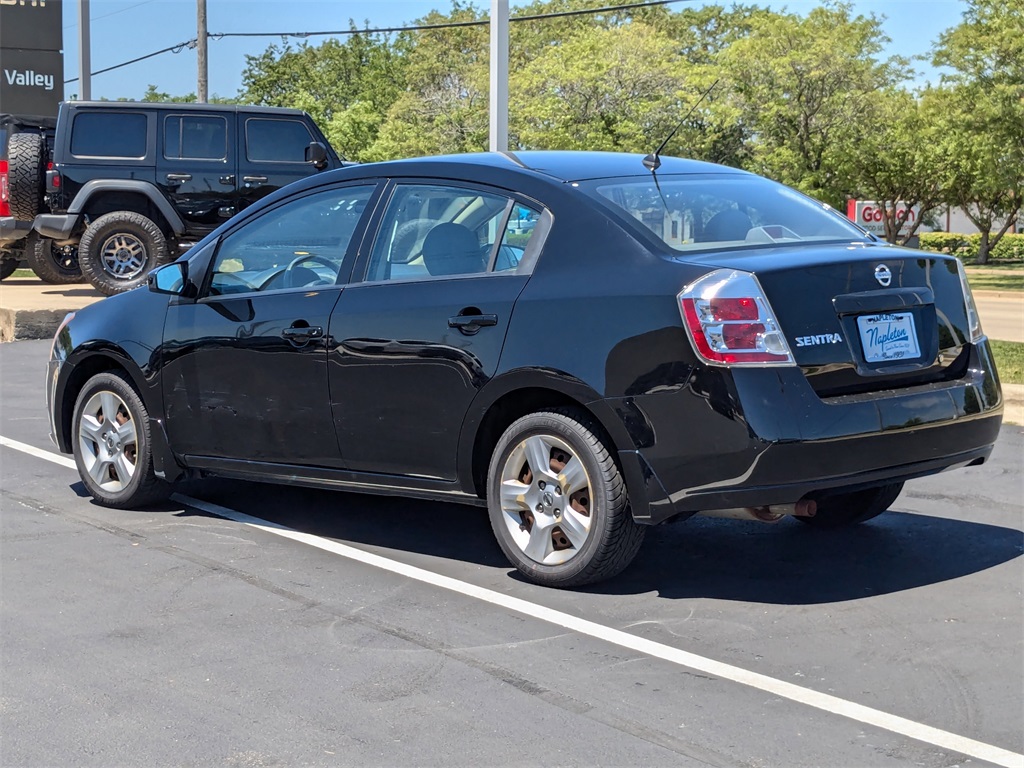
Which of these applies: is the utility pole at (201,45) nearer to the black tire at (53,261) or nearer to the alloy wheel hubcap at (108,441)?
the black tire at (53,261)

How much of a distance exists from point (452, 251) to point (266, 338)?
40.5 inches

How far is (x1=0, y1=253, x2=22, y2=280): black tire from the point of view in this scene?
22562 millimetres

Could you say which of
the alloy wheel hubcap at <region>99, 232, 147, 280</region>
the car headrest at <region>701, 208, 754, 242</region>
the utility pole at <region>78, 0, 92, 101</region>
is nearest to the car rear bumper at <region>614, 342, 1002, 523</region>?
the car headrest at <region>701, 208, 754, 242</region>

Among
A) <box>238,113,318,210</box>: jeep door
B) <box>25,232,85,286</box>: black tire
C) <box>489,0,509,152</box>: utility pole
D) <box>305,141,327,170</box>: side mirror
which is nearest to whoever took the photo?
<box>489,0,509,152</box>: utility pole

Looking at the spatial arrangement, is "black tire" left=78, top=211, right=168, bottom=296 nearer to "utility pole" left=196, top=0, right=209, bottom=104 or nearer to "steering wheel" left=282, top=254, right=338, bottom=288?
"steering wheel" left=282, top=254, right=338, bottom=288

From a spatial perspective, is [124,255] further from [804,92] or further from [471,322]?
[804,92]

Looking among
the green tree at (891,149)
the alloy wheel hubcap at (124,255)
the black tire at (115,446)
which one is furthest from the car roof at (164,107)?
the green tree at (891,149)

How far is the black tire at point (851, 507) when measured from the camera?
6125 mm

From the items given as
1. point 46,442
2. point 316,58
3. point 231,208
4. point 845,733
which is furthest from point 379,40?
point 845,733

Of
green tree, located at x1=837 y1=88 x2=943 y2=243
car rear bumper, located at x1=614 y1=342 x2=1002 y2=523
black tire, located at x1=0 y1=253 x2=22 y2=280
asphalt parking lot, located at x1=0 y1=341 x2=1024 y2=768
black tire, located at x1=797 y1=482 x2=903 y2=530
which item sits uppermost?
green tree, located at x1=837 y1=88 x2=943 y2=243

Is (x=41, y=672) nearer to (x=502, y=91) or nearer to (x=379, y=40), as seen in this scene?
(x=502, y=91)

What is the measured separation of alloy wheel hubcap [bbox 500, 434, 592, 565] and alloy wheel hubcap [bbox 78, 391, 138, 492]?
7.52ft

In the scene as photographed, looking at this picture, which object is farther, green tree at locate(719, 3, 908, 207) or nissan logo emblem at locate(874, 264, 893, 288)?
green tree at locate(719, 3, 908, 207)

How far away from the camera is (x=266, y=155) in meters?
16.8
